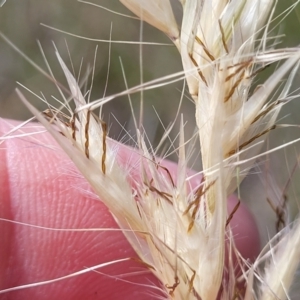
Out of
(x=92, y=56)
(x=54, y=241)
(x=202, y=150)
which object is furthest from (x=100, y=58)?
(x=202, y=150)

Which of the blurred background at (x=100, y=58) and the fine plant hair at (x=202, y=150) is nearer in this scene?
the fine plant hair at (x=202, y=150)

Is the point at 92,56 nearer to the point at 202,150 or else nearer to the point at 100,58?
the point at 100,58

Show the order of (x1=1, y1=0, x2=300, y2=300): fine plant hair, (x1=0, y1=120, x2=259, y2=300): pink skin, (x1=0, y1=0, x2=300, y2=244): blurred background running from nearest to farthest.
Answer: (x1=1, y1=0, x2=300, y2=300): fine plant hair < (x1=0, y1=120, x2=259, y2=300): pink skin < (x1=0, y1=0, x2=300, y2=244): blurred background

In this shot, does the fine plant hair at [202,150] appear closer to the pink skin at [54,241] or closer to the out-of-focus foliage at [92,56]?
the pink skin at [54,241]

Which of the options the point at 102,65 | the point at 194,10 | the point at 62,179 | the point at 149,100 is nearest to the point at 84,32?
the point at 102,65

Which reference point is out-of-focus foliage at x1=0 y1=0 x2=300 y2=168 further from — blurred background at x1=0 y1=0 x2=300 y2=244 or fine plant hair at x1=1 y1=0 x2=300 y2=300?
fine plant hair at x1=1 y1=0 x2=300 y2=300

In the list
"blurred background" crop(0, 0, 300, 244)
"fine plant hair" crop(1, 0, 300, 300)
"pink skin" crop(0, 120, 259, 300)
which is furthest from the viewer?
"blurred background" crop(0, 0, 300, 244)

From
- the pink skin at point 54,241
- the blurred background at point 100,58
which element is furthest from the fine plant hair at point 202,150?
the blurred background at point 100,58

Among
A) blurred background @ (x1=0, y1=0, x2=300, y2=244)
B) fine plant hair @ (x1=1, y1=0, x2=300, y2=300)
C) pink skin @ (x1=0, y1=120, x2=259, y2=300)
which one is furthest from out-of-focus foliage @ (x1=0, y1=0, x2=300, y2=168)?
fine plant hair @ (x1=1, y1=0, x2=300, y2=300)

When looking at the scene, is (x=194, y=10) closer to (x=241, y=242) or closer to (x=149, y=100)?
(x=241, y=242)
